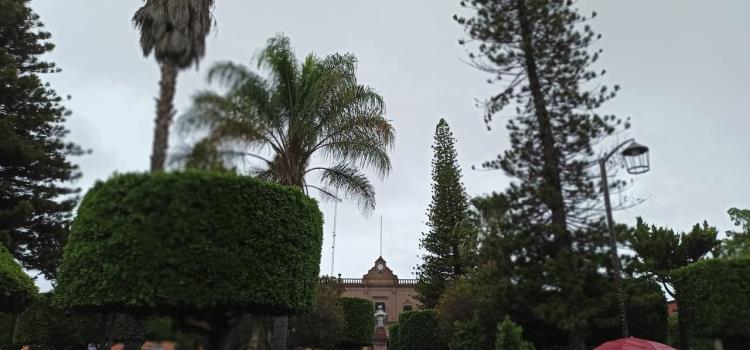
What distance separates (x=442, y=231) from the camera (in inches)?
1378

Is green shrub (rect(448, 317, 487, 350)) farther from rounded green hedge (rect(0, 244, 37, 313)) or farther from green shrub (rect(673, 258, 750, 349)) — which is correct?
rounded green hedge (rect(0, 244, 37, 313))

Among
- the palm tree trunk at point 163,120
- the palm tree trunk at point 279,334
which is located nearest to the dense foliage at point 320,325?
the palm tree trunk at point 279,334

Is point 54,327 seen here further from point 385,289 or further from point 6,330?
point 385,289

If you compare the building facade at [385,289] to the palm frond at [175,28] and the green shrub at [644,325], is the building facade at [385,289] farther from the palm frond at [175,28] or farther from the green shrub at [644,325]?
the palm frond at [175,28]

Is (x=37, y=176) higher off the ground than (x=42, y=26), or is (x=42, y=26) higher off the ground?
(x=42, y=26)

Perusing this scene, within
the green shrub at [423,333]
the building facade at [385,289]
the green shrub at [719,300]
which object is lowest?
the green shrub at [423,333]

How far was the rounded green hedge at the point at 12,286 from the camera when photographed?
14891mm

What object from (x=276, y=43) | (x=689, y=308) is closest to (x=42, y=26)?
(x=276, y=43)

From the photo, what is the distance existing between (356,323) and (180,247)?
70.5 ft

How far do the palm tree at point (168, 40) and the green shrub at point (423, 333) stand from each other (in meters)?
19.4

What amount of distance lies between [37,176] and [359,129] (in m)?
14.6

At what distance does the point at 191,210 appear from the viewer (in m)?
9.52

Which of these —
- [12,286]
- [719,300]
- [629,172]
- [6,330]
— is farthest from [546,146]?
[6,330]

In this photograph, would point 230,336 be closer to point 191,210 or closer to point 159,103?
point 191,210
